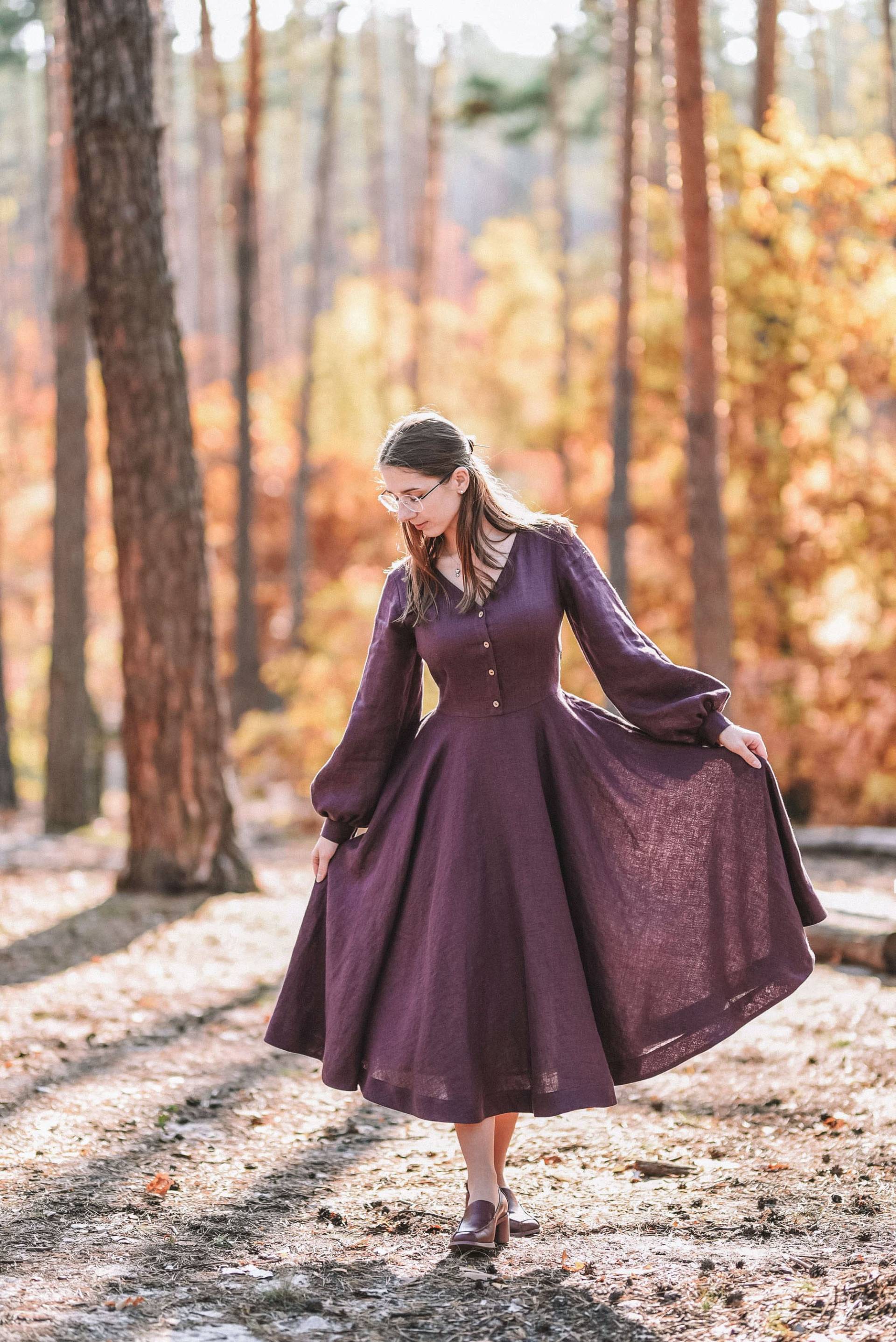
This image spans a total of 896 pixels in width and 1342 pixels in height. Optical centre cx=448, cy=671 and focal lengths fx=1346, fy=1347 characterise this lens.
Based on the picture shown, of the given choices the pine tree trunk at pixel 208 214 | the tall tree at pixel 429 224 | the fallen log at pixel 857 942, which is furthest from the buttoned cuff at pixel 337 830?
the pine tree trunk at pixel 208 214

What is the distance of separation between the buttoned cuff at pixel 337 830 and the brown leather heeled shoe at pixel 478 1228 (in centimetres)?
96

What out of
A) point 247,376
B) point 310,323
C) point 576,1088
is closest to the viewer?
point 576,1088

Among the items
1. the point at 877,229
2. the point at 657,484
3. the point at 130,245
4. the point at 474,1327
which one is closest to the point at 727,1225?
the point at 474,1327

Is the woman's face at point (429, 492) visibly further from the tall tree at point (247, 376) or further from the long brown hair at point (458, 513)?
the tall tree at point (247, 376)

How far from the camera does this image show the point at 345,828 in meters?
3.57

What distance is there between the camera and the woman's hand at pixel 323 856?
139 inches

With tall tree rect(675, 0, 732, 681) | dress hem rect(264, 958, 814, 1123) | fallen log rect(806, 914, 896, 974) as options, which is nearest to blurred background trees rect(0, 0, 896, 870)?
tall tree rect(675, 0, 732, 681)

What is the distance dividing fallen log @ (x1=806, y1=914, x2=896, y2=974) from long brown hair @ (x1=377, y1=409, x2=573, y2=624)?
354cm

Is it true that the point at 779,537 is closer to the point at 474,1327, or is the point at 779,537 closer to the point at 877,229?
the point at 877,229

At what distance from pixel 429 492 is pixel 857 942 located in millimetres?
4072

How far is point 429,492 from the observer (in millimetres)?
3361

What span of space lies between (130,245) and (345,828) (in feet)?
16.4

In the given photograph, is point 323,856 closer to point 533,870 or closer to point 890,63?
point 533,870

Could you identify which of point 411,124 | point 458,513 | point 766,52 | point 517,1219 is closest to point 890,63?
point 766,52
